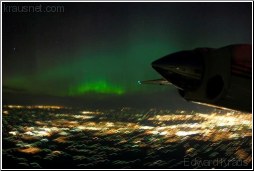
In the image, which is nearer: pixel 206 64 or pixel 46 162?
pixel 206 64

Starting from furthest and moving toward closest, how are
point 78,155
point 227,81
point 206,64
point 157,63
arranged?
point 78,155 → point 157,63 → point 206,64 → point 227,81

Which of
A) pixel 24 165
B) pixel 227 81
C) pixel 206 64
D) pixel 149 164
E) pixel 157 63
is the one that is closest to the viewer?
pixel 227 81

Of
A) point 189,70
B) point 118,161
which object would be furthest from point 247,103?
point 118,161

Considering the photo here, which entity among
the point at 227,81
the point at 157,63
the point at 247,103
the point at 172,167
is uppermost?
the point at 157,63

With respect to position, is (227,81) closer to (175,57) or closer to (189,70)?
(189,70)

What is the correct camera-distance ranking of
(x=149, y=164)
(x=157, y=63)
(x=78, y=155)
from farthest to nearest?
(x=78, y=155), (x=149, y=164), (x=157, y=63)

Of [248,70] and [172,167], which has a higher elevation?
[248,70]

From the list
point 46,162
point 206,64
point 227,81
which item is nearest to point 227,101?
point 227,81

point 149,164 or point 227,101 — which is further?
point 149,164

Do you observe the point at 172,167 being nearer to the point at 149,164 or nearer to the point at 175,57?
the point at 149,164
